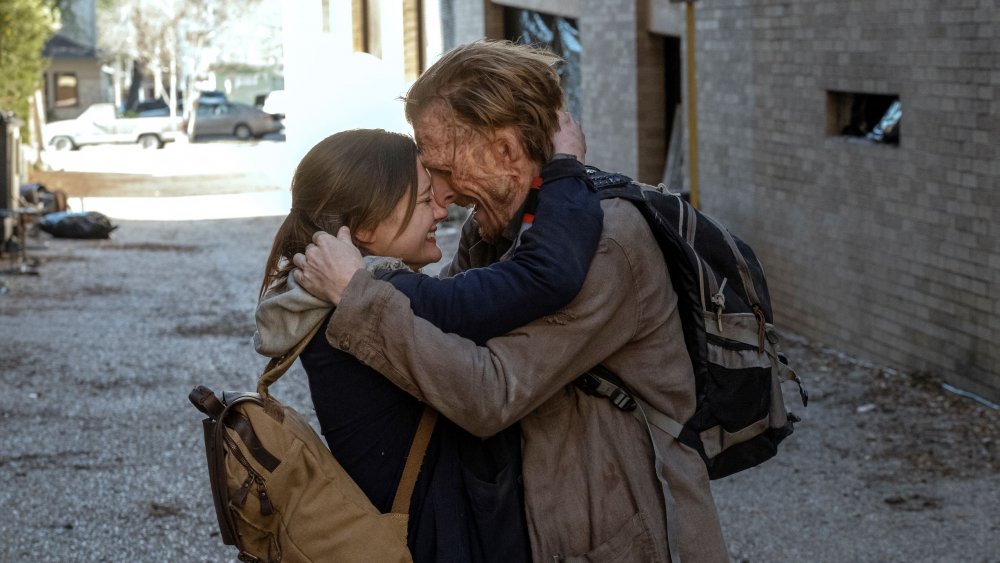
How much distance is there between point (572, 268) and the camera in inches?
93.2

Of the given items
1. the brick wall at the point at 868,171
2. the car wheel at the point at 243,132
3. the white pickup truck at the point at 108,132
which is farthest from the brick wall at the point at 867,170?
the car wheel at the point at 243,132

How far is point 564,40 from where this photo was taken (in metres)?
16.3

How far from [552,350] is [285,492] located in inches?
21.1

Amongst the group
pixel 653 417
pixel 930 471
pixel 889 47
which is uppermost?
pixel 889 47

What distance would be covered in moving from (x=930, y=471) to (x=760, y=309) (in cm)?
465

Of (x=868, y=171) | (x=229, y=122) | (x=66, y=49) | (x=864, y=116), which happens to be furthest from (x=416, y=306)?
(x=66, y=49)

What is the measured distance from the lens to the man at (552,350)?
2.37 m

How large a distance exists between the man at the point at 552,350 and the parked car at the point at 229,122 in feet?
160

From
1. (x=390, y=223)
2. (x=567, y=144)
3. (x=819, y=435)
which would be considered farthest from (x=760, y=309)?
(x=819, y=435)

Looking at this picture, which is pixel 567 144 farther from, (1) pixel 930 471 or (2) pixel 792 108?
(2) pixel 792 108

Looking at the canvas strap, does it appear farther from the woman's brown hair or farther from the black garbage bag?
the black garbage bag

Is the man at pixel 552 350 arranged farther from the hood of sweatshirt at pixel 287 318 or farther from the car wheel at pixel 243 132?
the car wheel at pixel 243 132

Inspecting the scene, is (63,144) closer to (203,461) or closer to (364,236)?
(203,461)

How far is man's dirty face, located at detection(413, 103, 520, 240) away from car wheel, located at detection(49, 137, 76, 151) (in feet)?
147
